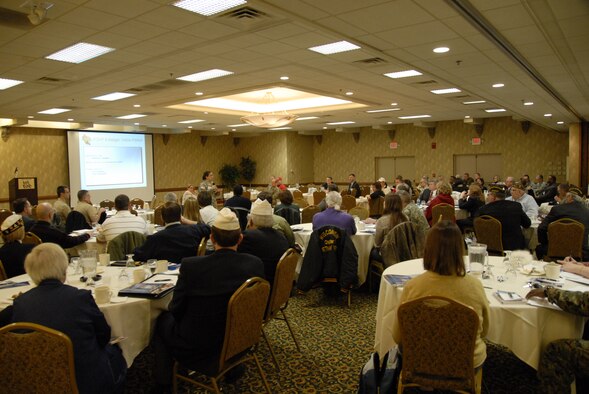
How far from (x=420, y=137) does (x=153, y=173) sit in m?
11.1

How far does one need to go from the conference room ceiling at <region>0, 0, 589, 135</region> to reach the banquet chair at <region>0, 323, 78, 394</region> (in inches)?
123

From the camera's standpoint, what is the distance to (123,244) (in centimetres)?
473

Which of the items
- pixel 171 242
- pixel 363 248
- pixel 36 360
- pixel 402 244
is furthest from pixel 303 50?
pixel 36 360

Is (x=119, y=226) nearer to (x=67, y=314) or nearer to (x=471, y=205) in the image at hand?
(x=67, y=314)

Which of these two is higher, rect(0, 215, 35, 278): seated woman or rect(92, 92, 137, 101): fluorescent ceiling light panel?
rect(92, 92, 137, 101): fluorescent ceiling light panel

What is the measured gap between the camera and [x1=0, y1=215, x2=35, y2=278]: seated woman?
160 inches

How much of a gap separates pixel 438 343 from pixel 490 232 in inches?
166

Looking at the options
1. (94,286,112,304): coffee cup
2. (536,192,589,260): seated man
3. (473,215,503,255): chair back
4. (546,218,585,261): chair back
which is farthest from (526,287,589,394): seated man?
(536,192,589,260): seated man

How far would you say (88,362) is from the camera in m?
2.43

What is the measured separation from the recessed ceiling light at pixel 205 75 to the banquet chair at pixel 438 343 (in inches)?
225

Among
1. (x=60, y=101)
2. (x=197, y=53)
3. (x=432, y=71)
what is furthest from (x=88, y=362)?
(x=60, y=101)

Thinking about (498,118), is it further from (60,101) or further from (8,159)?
(8,159)

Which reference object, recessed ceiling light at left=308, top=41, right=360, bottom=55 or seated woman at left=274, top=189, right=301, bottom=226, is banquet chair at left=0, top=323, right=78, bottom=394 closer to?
recessed ceiling light at left=308, top=41, right=360, bottom=55

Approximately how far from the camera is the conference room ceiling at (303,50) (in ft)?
14.7
